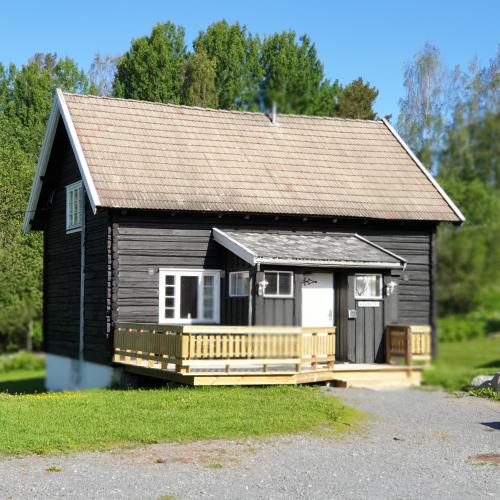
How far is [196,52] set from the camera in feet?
103

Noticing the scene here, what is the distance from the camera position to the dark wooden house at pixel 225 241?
1939cm

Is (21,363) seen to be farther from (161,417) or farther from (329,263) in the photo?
(161,417)

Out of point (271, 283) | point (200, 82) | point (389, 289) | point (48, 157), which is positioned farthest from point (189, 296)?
point (200, 82)

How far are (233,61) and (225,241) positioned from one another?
26.2 feet

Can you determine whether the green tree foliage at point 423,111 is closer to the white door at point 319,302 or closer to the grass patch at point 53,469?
the grass patch at point 53,469

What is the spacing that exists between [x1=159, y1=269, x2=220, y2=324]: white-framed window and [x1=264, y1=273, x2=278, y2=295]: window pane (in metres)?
2.29

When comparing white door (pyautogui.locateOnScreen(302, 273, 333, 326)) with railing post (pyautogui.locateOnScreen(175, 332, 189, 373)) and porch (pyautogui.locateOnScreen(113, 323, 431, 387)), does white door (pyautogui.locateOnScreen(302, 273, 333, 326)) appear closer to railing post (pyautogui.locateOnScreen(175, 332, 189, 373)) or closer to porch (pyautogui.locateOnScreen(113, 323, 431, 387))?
porch (pyautogui.locateOnScreen(113, 323, 431, 387))

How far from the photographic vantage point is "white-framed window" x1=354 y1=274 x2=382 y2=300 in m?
21.0

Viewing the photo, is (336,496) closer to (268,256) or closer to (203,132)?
(268,256)

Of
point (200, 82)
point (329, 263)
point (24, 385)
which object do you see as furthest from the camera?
point (200, 82)

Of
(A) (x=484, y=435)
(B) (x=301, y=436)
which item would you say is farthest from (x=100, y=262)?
(A) (x=484, y=435)

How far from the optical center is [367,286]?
2119 cm

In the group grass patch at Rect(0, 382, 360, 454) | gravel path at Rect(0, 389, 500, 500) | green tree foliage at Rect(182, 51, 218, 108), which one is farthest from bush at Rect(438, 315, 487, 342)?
green tree foliage at Rect(182, 51, 218, 108)

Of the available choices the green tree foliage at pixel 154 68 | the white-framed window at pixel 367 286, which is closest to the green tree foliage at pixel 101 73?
the green tree foliage at pixel 154 68
